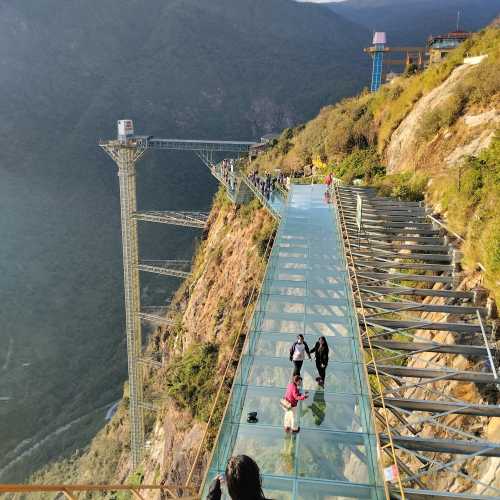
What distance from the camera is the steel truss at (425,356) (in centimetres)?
586

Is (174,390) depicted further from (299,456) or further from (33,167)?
(33,167)

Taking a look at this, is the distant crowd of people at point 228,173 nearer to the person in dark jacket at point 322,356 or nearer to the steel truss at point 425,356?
the steel truss at point 425,356

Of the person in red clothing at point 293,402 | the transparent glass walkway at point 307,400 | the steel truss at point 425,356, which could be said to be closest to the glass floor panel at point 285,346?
the transparent glass walkway at point 307,400

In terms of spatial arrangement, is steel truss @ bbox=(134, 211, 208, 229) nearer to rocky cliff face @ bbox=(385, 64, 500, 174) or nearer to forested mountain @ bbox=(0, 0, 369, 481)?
rocky cliff face @ bbox=(385, 64, 500, 174)

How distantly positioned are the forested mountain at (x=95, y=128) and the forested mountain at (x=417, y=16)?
17092 mm

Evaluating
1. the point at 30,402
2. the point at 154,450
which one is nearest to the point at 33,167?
the point at 30,402

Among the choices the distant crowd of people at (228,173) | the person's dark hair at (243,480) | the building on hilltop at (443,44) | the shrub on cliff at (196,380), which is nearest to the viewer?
the person's dark hair at (243,480)

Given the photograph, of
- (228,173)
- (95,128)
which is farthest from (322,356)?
(95,128)

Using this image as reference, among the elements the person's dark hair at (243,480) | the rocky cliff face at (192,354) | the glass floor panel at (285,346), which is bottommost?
the rocky cliff face at (192,354)

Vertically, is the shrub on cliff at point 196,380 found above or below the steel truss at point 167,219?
below

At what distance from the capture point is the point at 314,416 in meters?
6.17

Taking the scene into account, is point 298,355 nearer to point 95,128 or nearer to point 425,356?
point 425,356

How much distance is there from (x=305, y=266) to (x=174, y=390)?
807 centimetres

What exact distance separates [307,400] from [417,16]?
15545 centimetres
